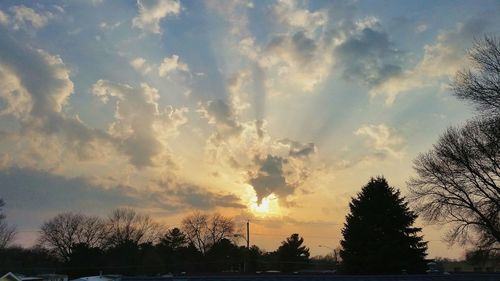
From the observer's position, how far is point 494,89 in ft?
96.7

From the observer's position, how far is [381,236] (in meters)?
54.7

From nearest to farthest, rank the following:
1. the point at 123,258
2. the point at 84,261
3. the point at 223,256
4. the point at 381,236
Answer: the point at 381,236 → the point at 84,261 → the point at 123,258 → the point at 223,256

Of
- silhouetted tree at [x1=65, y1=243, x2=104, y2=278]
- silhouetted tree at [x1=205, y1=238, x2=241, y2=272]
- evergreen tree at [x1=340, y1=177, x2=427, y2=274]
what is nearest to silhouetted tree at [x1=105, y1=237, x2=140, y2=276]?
silhouetted tree at [x1=65, y1=243, x2=104, y2=278]

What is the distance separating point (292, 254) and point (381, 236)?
5743 centimetres

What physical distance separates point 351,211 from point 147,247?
59.9 m

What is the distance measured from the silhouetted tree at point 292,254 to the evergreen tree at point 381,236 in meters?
52.1

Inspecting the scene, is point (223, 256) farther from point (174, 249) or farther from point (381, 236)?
point (381, 236)

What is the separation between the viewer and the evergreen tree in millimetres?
53281

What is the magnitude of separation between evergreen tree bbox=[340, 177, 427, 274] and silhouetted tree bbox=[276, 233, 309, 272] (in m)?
52.1

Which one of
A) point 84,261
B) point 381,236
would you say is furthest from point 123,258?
point 381,236

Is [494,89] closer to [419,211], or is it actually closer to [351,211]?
[419,211]

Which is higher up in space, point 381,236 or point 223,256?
point 223,256

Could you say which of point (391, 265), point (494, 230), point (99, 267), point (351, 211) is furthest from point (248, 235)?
point (99, 267)

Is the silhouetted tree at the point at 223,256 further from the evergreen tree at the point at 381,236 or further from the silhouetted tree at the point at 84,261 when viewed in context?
the evergreen tree at the point at 381,236
